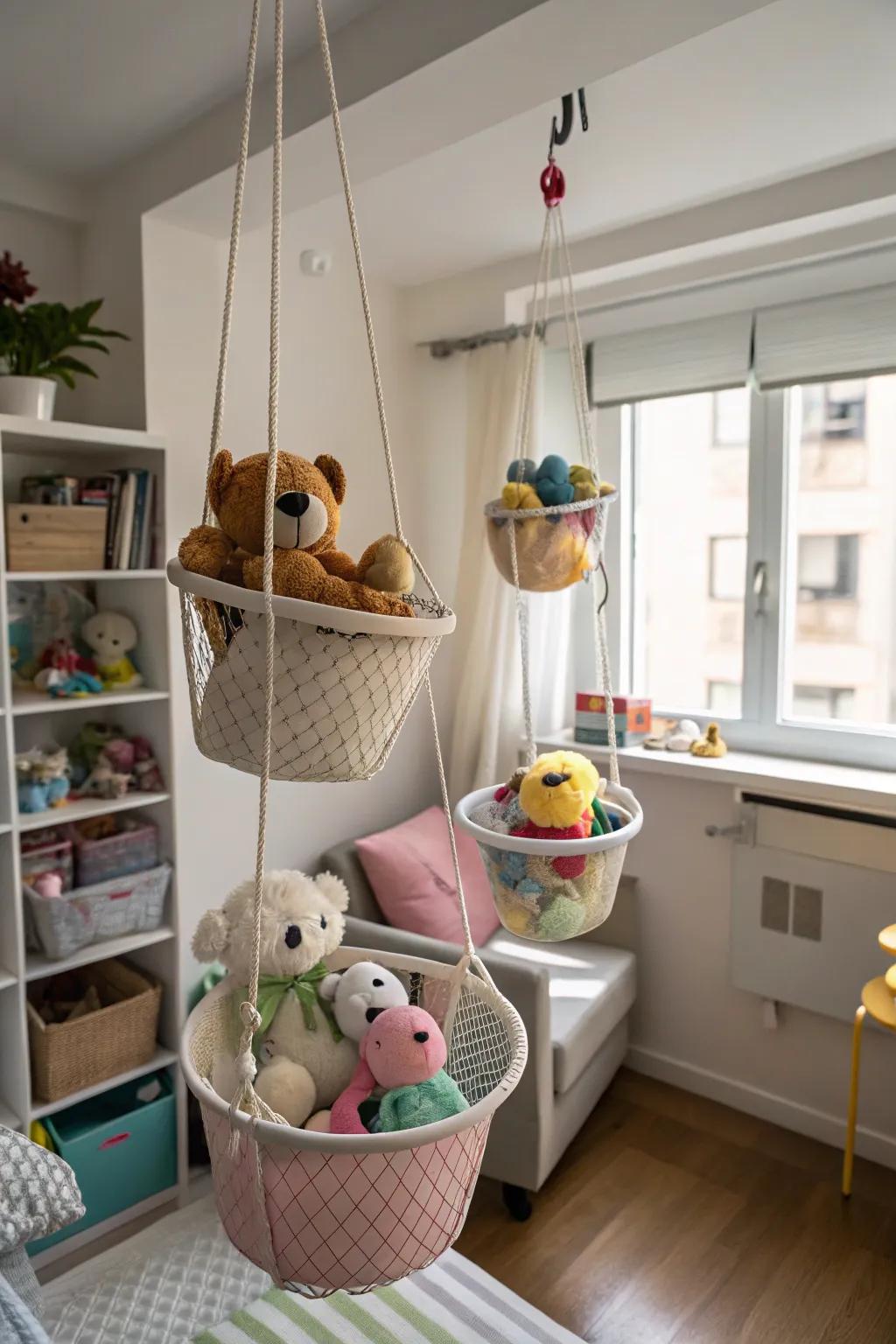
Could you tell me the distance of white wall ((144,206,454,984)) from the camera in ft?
7.07

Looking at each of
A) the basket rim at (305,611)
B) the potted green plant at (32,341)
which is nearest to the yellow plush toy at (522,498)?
the basket rim at (305,611)

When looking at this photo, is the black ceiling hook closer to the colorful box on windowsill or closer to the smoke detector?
the smoke detector

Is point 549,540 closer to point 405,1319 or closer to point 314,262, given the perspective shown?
point 314,262

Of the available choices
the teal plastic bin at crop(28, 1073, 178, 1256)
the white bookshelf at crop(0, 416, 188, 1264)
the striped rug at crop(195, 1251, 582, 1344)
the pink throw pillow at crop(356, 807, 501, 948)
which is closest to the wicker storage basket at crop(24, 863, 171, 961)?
the white bookshelf at crop(0, 416, 188, 1264)

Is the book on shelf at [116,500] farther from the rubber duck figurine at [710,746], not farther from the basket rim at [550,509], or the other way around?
the rubber duck figurine at [710,746]

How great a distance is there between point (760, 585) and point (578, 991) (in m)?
1.25

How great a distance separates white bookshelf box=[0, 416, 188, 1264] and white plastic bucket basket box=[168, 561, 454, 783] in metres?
1.08

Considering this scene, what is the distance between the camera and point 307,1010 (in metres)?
1.42

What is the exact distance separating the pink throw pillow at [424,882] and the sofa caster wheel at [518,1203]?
1.96ft

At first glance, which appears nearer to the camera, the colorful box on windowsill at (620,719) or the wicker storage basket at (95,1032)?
the wicker storage basket at (95,1032)

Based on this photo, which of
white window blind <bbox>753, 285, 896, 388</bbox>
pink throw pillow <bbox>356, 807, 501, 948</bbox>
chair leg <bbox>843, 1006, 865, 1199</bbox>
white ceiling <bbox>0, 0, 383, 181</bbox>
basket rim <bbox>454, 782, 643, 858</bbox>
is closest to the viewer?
basket rim <bbox>454, 782, 643, 858</bbox>

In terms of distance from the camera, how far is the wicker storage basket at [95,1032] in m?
2.00

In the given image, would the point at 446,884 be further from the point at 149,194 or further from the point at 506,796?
the point at 149,194

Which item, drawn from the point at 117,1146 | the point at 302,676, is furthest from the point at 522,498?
the point at 117,1146
